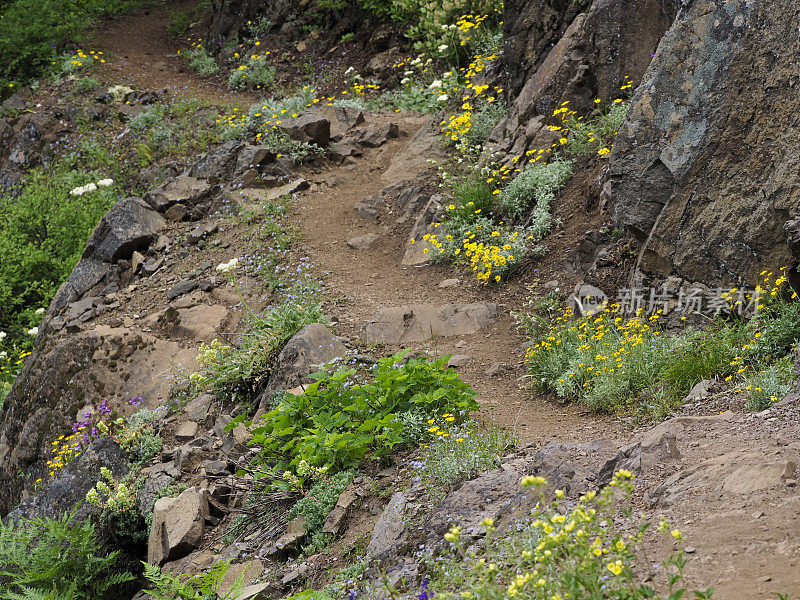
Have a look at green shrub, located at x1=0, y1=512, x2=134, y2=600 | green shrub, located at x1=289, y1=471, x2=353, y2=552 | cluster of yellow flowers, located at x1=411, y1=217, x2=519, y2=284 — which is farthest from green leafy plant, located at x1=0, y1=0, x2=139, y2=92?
green shrub, located at x1=289, y1=471, x2=353, y2=552

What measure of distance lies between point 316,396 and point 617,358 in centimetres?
212

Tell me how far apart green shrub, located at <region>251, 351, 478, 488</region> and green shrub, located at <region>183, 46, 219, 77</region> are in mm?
12315

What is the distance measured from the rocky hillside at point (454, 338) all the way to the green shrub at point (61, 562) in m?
0.03

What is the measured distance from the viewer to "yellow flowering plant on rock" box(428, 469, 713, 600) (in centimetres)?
229

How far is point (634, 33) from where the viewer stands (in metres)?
7.86

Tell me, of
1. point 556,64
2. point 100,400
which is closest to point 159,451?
point 100,400

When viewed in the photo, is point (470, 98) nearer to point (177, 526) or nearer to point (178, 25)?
point (177, 526)

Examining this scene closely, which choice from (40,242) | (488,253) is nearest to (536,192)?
(488,253)

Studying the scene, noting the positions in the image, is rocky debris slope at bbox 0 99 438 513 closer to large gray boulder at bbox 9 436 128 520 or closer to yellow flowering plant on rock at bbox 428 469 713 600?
large gray boulder at bbox 9 436 128 520

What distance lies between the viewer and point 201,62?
51.9 feet

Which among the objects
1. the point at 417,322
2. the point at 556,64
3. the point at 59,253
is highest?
the point at 556,64

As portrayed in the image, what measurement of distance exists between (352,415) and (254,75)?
37.1 ft

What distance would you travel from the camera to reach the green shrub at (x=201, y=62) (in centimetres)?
1559

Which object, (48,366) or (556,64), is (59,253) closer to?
(48,366)
